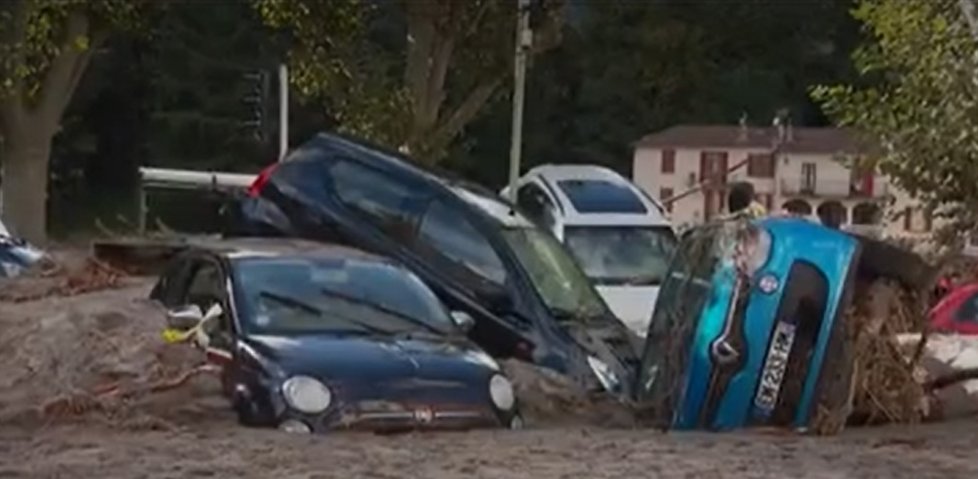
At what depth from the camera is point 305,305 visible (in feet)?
40.6

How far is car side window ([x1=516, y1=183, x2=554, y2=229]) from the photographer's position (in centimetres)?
2356

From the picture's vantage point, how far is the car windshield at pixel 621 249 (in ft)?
72.0

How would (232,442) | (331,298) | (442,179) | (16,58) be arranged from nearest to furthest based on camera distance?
(232,442), (331,298), (442,179), (16,58)

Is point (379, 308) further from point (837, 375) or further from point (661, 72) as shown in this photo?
point (661, 72)

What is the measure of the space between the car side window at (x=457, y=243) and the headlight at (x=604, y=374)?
1.18m

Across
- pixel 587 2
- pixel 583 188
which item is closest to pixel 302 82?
pixel 583 188

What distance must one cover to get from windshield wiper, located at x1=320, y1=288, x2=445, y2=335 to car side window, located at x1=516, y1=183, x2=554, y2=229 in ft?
32.8

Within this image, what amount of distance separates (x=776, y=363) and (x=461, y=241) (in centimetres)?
372

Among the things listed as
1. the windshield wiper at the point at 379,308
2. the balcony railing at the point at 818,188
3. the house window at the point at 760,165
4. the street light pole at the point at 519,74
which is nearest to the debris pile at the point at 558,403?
the windshield wiper at the point at 379,308

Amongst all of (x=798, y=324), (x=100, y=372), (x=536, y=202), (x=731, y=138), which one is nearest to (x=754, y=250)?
(x=798, y=324)

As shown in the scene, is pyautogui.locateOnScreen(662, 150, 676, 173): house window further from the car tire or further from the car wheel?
the car wheel

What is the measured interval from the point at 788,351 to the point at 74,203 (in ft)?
181

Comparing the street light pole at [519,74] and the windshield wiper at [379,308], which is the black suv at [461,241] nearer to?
the windshield wiper at [379,308]

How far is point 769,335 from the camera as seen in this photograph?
39.4 ft
